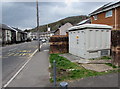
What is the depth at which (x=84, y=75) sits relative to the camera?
217 inches

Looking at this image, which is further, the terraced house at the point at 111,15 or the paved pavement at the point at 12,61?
the terraced house at the point at 111,15

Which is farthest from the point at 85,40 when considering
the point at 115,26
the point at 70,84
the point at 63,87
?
the point at 115,26

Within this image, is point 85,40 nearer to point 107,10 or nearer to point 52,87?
point 52,87

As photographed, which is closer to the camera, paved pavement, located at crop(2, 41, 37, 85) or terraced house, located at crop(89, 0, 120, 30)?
paved pavement, located at crop(2, 41, 37, 85)

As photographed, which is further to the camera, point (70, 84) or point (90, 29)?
point (90, 29)

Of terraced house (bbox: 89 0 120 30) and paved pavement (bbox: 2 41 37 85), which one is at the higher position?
terraced house (bbox: 89 0 120 30)

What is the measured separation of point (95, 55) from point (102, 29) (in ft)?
8.04

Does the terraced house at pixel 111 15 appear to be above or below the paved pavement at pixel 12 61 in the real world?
above

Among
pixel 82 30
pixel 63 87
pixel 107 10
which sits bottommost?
pixel 63 87

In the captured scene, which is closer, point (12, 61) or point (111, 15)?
point (12, 61)

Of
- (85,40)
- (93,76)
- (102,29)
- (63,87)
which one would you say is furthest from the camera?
(102,29)

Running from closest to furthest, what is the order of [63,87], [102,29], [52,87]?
[63,87]
[52,87]
[102,29]

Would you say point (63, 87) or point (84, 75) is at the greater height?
point (63, 87)

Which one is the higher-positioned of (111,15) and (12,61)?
(111,15)
